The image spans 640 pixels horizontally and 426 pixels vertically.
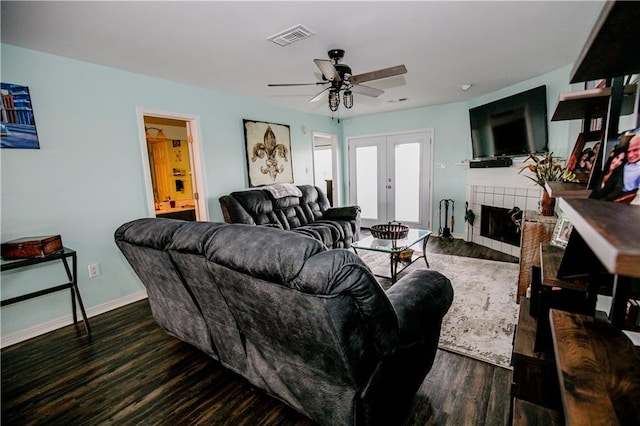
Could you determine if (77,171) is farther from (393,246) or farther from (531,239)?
(531,239)

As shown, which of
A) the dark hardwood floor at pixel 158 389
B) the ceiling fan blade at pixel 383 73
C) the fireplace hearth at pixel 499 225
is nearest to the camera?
the dark hardwood floor at pixel 158 389

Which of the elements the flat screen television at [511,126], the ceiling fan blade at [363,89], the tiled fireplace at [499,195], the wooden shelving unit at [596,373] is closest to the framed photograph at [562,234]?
the wooden shelving unit at [596,373]

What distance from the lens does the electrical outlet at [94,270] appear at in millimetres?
2797

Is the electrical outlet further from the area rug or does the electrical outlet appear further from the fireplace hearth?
the fireplace hearth

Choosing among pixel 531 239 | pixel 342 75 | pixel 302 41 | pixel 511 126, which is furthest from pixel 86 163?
pixel 511 126

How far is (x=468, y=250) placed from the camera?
4402mm

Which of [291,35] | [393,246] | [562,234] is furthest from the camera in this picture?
[393,246]

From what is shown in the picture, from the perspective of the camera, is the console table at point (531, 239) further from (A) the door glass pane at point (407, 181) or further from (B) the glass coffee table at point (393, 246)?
(A) the door glass pane at point (407, 181)

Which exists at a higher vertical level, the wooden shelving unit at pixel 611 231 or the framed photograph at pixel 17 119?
the framed photograph at pixel 17 119

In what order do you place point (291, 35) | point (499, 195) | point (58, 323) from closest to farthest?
point (291, 35), point (58, 323), point (499, 195)

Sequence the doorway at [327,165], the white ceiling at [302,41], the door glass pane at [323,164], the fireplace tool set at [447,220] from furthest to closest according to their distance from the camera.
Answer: the door glass pane at [323,164] < the doorway at [327,165] < the fireplace tool set at [447,220] < the white ceiling at [302,41]

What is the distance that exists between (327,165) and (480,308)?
611cm

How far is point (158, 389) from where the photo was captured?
181 cm

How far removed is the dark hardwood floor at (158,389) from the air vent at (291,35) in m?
2.55
